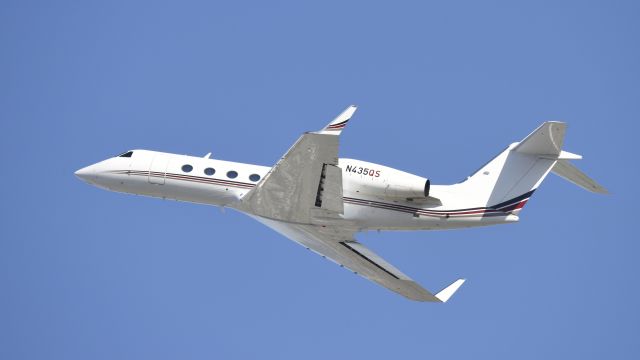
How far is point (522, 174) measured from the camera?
98.0 feet

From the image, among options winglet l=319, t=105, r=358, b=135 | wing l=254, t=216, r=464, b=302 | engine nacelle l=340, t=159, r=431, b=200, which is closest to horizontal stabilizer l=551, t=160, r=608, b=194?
engine nacelle l=340, t=159, r=431, b=200

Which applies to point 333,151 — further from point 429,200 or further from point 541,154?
point 541,154

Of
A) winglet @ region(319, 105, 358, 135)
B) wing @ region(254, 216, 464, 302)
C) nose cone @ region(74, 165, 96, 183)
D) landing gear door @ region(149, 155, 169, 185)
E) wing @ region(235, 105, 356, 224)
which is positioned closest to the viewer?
winglet @ region(319, 105, 358, 135)

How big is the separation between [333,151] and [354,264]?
7024 millimetres

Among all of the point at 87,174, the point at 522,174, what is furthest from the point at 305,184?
the point at 87,174

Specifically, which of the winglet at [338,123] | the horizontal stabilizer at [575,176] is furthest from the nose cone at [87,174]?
the horizontal stabilizer at [575,176]

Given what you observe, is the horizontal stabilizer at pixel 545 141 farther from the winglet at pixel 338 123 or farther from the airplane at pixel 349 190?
the winglet at pixel 338 123

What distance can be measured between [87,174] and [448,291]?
12540mm

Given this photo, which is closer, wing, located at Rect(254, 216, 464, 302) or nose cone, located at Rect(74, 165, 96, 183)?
wing, located at Rect(254, 216, 464, 302)

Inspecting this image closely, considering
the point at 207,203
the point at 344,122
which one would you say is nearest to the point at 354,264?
the point at 207,203

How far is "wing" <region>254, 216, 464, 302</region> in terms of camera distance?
1201 inches

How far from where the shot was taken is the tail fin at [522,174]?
29.5 meters

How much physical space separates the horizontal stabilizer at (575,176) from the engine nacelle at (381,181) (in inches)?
167

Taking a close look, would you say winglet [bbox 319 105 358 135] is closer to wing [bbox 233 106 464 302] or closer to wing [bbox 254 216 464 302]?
wing [bbox 233 106 464 302]
